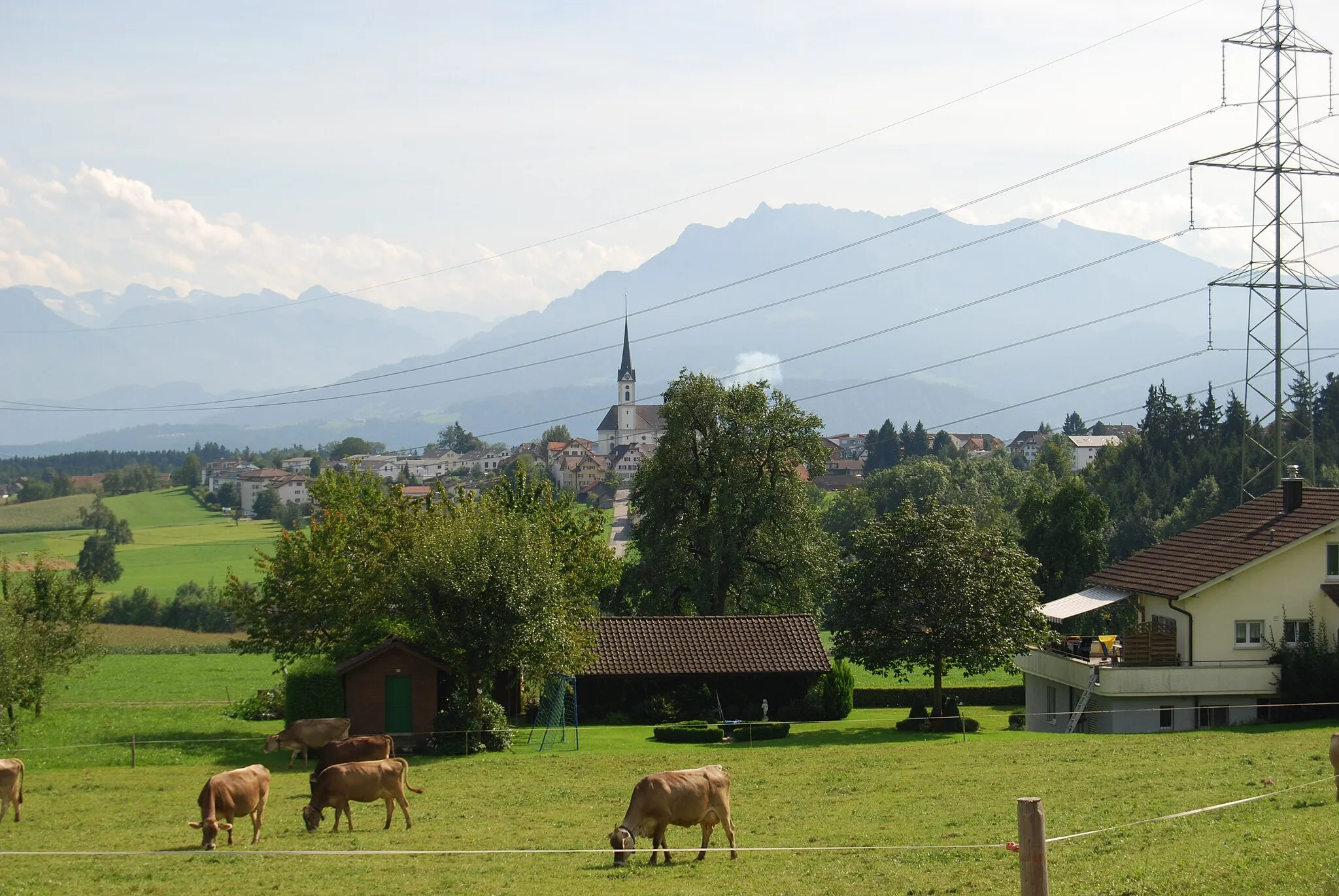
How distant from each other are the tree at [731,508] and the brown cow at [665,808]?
34.4 m

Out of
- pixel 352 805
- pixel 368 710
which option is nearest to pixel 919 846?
pixel 352 805

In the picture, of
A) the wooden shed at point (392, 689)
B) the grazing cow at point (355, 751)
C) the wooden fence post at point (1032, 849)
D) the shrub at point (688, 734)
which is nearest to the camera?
the wooden fence post at point (1032, 849)

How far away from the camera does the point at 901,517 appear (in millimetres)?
40875

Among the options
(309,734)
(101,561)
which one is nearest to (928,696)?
(309,734)

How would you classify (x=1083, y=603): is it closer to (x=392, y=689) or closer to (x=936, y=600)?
(x=936, y=600)

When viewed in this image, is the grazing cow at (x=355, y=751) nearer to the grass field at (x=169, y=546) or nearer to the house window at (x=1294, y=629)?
the house window at (x=1294, y=629)

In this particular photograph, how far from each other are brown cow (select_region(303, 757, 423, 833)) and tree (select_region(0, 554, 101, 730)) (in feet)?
64.6

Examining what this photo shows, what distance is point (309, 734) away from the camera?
1336 inches

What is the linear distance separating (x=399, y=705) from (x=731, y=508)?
19901mm

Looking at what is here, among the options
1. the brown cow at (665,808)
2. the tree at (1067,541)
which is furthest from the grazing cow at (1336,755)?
the tree at (1067,541)

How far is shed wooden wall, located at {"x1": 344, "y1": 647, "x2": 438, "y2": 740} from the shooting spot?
37.5 m

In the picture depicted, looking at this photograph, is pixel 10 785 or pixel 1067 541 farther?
pixel 1067 541

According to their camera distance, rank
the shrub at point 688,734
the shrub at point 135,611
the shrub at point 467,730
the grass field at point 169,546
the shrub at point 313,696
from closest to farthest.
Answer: the shrub at point 467,730, the shrub at point 688,734, the shrub at point 313,696, the shrub at point 135,611, the grass field at point 169,546

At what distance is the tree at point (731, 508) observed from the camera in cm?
5384
